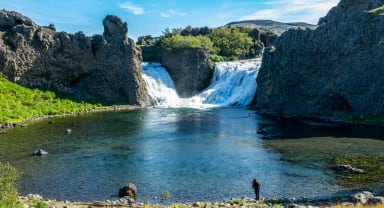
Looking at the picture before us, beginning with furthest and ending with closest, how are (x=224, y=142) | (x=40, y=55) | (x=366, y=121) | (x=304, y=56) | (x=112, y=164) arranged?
(x=40, y=55) < (x=304, y=56) < (x=366, y=121) < (x=224, y=142) < (x=112, y=164)

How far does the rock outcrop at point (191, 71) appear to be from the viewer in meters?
141

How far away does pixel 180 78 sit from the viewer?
141500 mm

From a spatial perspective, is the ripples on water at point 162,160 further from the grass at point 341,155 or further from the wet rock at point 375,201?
the wet rock at point 375,201

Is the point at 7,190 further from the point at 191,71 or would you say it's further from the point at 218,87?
the point at 191,71

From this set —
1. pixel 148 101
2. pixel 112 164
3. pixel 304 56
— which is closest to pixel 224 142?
pixel 112 164

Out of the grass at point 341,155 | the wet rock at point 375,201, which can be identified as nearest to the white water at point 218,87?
the grass at point 341,155

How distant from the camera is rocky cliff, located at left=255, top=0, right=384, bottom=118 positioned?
91.0m

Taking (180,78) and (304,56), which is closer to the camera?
(304,56)

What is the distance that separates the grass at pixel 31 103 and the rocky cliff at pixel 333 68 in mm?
48816

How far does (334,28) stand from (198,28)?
95074 mm

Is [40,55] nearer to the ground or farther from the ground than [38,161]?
farther from the ground

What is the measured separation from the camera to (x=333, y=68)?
98.9 metres

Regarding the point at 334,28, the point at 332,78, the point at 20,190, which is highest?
the point at 334,28

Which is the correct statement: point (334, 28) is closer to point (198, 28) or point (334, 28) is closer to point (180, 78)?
point (180, 78)
